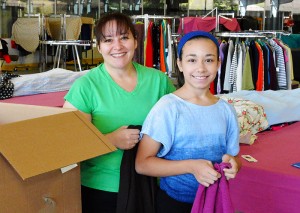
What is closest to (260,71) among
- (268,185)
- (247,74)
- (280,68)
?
(247,74)

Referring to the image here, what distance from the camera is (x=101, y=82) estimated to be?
5.24 ft

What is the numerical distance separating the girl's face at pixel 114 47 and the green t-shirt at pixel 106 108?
0.06 meters

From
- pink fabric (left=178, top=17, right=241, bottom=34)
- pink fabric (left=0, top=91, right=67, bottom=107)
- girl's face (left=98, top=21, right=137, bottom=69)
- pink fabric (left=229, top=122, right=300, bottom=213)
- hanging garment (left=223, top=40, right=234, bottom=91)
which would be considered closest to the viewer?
girl's face (left=98, top=21, right=137, bottom=69)

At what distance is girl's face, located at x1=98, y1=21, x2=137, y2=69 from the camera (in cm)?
161

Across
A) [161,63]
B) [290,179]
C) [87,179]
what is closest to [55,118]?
[87,179]

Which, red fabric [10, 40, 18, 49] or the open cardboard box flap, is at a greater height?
red fabric [10, 40, 18, 49]

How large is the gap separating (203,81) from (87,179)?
1.77 feet

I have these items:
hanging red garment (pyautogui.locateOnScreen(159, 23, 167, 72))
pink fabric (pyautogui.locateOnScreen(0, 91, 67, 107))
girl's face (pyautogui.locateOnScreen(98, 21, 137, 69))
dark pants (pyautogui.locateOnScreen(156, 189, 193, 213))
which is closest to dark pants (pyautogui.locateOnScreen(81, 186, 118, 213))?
dark pants (pyautogui.locateOnScreen(156, 189, 193, 213))

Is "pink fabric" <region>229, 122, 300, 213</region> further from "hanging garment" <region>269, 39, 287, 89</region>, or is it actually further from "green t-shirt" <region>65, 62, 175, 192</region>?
"hanging garment" <region>269, 39, 287, 89</region>

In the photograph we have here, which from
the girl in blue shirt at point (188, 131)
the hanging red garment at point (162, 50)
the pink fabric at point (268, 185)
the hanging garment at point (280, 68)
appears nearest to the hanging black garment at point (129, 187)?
the girl in blue shirt at point (188, 131)

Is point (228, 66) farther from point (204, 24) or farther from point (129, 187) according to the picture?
point (129, 187)

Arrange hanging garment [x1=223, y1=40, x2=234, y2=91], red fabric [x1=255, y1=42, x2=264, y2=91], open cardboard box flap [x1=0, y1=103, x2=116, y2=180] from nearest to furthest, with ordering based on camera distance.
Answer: open cardboard box flap [x1=0, y1=103, x2=116, y2=180] < red fabric [x1=255, y1=42, x2=264, y2=91] < hanging garment [x1=223, y1=40, x2=234, y2=91]

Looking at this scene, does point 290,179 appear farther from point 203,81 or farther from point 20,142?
point 20,142

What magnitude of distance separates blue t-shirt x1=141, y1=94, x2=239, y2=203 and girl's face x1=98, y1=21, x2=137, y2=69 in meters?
0.22
